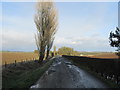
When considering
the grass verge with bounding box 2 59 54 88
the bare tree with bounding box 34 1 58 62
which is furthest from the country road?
the bare tree with bounding box 34 1 58 62

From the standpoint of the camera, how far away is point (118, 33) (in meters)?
19.0

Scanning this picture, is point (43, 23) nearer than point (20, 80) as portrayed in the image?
No

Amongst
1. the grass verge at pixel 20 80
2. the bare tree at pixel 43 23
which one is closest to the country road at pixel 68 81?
the grass verge at pixel 20 80

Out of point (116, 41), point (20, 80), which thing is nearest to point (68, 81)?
point (20, 80)

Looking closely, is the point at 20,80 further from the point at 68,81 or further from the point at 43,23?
the point at 43,23

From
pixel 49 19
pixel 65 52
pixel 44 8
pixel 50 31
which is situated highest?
pixel 44 8

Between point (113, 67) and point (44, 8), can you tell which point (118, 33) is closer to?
point (113, 67)

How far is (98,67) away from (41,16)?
545 inches

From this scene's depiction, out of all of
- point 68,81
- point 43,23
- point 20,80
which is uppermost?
point 43,23

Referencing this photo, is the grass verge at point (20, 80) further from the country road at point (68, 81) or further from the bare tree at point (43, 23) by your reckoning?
the bare tree at point (43, 23)

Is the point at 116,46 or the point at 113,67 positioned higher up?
the point at 116,46

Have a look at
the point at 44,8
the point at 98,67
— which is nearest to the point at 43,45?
the point at 44,8

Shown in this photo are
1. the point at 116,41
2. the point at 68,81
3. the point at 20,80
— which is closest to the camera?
the point at 68,81

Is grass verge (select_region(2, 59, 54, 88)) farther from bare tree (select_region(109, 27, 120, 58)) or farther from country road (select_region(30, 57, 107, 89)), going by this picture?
bare tree (select_region(109, 27, 120, 58))
